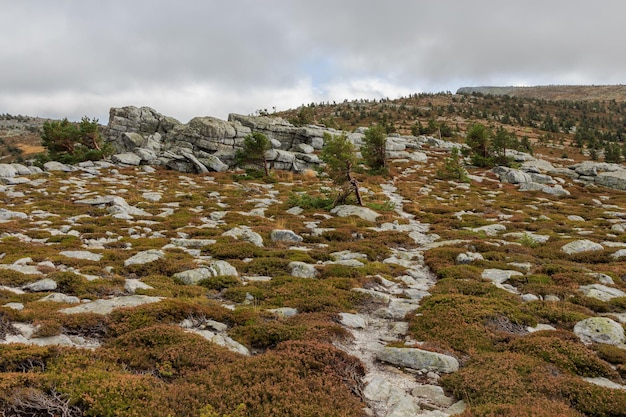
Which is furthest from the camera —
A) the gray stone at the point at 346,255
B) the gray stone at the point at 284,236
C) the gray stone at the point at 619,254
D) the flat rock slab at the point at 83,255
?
the gray stone at the point at 284,236

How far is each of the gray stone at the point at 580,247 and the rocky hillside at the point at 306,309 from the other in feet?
0.50

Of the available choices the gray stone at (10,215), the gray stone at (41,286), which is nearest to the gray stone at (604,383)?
the gray stone at (41,286)

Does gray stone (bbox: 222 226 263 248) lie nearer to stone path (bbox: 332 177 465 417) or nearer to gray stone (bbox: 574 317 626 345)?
stone path (bbox: 332 177 465 417)

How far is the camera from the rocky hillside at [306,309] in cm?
671

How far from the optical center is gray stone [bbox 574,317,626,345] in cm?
993

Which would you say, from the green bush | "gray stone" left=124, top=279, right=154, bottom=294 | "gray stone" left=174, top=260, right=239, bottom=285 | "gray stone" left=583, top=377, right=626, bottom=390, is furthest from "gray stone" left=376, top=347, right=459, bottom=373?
the green bush

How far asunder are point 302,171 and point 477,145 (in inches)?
1100

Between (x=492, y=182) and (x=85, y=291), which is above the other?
(x=492, y=182)

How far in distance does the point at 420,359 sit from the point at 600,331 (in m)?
5.67

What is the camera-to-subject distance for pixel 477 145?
56.1 metres

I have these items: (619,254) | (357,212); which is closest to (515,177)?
(357,212)

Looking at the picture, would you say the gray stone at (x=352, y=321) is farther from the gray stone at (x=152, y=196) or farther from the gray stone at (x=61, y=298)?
the gray stone at (x=152, y=196)

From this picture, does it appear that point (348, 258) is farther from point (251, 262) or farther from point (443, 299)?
point (443, 299)

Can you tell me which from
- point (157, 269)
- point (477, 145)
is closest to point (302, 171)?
point (477, 145)
